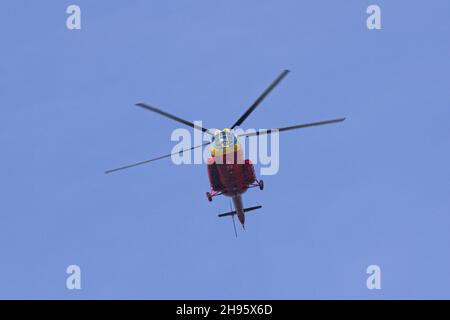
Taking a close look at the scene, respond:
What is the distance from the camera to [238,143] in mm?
69812

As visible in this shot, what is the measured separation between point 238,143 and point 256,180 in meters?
2.69

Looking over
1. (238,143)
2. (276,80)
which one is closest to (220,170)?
(238,143)

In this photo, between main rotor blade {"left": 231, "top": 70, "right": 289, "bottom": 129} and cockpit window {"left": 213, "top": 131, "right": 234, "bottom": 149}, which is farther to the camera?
cockpit window {"left": 213, "top": 131, "right": 234, "bottom": 149}

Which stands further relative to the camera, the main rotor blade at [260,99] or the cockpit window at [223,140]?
the cockpit window at [223,140]
